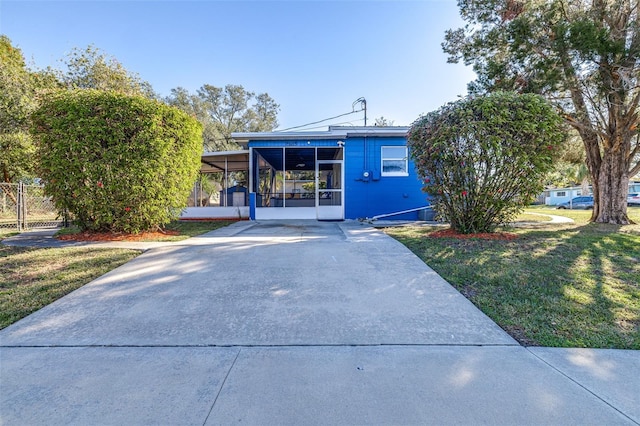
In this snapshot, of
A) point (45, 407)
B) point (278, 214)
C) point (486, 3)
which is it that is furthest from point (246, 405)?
point (486, 3)

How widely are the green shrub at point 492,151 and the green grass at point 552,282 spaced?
96 cm

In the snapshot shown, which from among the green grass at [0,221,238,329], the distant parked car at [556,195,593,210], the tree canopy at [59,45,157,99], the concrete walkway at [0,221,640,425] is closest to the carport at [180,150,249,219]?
the tree canopy at [59,45,157,99]

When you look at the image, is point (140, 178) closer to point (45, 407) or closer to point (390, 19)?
point (45, 407)

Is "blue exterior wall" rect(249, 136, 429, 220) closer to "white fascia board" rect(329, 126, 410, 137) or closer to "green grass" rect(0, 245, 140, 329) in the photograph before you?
"white fascia board" rect(329, 126, 410, 137)

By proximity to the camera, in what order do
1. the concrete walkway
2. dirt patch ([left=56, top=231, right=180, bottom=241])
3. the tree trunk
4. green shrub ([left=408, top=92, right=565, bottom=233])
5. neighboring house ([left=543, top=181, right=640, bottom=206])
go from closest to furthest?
1. the concrete walkway
2. green shrub ([left=408, top=92, right=565, bottom=233])
3. dirt patch ([left=56, top=231, right=180, bottom=241])
4. the tree trunk
5. neighboring house ([left=543, top=181, right=640, bottom=206])

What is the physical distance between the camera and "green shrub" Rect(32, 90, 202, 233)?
6809 millimetres

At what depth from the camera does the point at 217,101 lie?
98.1 feet

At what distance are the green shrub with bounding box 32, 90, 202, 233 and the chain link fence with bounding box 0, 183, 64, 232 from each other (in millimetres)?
3170

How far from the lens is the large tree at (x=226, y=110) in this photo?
27859 mm

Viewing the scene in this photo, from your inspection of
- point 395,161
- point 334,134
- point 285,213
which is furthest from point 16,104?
point 395,161

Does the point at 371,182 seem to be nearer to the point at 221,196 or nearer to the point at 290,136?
the point at 290,136

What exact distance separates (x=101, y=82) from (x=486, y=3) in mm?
18055

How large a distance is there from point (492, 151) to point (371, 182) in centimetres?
583

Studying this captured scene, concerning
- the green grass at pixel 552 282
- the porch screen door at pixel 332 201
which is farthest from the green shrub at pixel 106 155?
the green grass at pixel 552 282
